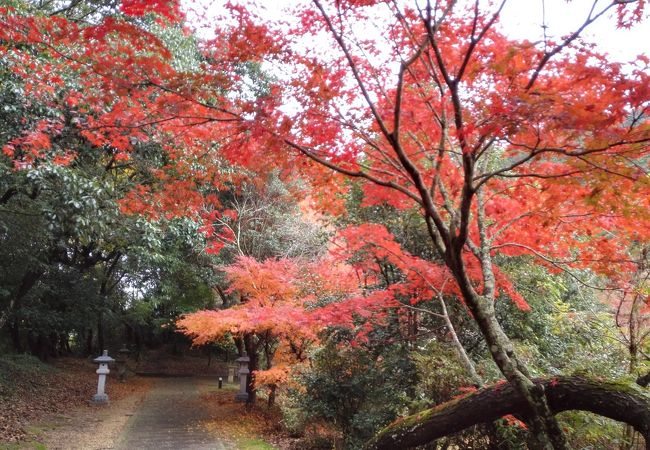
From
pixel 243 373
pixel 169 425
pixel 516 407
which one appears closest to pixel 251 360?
pixel 243 373

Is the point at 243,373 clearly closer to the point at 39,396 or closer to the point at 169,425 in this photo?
the point at 169,425

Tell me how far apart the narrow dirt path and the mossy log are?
5.88 metres

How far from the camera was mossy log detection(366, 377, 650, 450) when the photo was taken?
330 centimetres


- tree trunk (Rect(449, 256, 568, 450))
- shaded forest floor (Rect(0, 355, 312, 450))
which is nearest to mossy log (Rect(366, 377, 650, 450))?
tree trunk (Rect(449, 256, 568, 450))

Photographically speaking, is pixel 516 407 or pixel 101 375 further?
pixel 101 375

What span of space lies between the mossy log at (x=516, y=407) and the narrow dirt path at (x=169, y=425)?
231 inches

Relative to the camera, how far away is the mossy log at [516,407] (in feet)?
10.8

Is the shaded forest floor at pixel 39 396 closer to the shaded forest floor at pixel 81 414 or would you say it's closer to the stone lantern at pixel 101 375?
the shaded forest floor at pixel 81 414

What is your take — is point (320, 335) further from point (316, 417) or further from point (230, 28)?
point (230, 28)

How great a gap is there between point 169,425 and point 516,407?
9455mm

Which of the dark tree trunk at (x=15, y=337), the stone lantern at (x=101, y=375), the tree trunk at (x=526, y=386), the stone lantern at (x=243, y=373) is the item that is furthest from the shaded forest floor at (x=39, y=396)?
the tree trunk at (x=526, y=386)

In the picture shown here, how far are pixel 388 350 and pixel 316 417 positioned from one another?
77.8 inches

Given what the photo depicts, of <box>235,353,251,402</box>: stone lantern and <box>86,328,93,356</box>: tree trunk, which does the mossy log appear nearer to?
<box>235,353,251,402</box>: stone lantern

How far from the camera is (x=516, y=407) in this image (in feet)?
12.2
